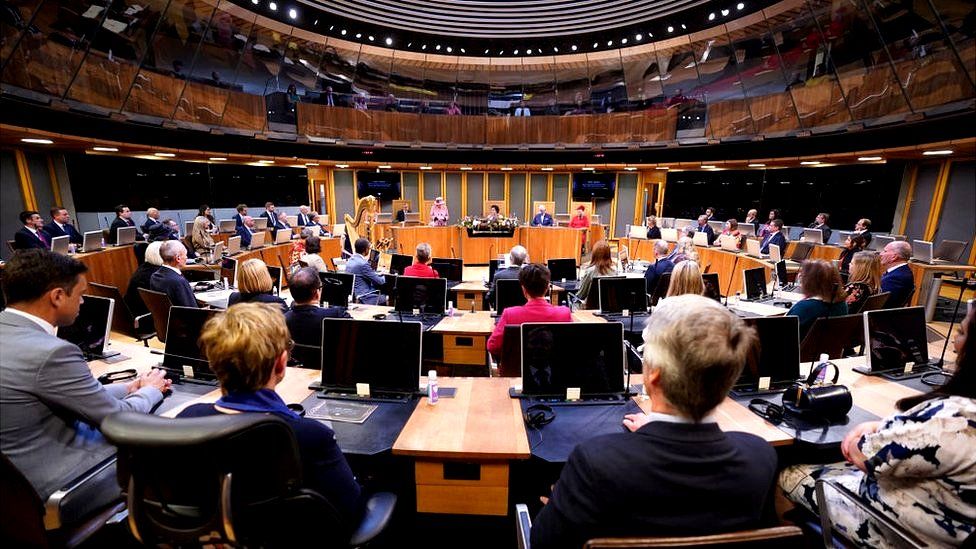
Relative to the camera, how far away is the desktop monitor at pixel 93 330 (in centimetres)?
289

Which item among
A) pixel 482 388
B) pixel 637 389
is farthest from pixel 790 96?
pixel 482 388

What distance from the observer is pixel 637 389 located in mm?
2496

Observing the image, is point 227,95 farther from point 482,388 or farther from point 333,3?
point 482,388

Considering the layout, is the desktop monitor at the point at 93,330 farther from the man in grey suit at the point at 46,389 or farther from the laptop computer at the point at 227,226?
the laptop computer at the point at 227,226

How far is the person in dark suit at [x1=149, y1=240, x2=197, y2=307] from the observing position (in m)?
3.95

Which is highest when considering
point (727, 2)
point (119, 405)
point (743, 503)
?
point (727, 2)

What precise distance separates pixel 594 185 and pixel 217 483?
15.7 meters

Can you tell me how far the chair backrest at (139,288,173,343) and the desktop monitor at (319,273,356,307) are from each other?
1.45 meters

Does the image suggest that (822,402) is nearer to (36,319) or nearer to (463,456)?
(463,456)

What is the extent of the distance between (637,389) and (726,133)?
11352mm

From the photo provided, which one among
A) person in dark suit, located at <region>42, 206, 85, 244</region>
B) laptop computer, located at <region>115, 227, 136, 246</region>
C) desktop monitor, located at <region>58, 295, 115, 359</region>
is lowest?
desktop monitor, located at <region>58, 295, 115, 359</region>

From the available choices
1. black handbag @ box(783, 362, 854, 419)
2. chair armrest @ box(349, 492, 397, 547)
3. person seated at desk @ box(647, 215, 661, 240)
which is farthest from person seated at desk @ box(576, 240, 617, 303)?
person seated at desk @ box(647, 215, 661, 240)

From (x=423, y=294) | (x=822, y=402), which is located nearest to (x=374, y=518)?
(x=822, y=402)

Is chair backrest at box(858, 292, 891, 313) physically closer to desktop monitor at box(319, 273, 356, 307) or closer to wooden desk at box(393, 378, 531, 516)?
wooden desk at box(393, 378, 531, 516)
